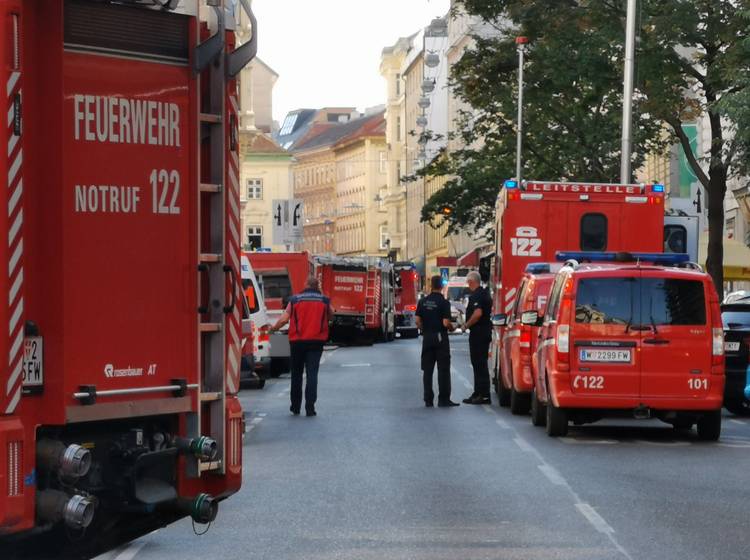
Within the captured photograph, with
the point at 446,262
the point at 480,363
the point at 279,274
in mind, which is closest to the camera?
the point at 480,363

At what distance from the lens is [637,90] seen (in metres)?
40.0

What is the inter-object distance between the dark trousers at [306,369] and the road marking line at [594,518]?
10.6 meters

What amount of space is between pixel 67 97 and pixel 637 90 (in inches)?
1275

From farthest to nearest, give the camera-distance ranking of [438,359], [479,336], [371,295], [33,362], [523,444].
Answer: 1. [371,295]
2. [479,336]
3. [438,359]
4. [523,444]
5. [33,362]

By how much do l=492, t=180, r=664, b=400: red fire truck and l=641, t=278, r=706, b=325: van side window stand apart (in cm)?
783

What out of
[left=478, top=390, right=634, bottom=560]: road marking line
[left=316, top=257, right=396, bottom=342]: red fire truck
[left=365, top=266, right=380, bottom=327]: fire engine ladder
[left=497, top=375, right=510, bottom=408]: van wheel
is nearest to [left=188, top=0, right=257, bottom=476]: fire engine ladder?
[left=478, top=390, right=634, bottom=560]: road marking line

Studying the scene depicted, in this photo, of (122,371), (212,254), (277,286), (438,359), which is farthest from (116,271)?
(277,286)

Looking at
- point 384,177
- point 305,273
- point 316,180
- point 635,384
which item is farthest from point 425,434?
point 316,180

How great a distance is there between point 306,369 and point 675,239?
29.0ft

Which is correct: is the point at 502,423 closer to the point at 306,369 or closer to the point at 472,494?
the point at 306,369

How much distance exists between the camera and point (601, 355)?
20078 millimetres

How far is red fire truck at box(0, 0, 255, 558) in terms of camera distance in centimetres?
802

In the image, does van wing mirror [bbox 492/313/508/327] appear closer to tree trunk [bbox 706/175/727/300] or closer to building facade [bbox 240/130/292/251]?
tree trunk [bbox 706/175/727/300]

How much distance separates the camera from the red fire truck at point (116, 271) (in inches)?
316
